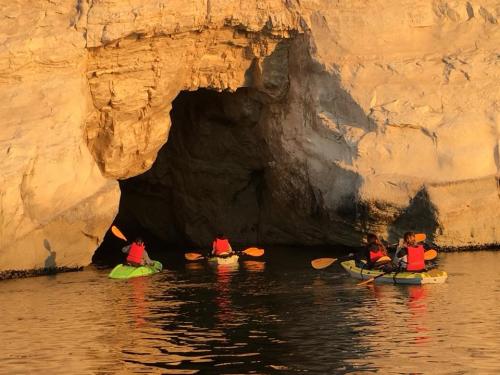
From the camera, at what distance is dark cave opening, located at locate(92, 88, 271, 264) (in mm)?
31641

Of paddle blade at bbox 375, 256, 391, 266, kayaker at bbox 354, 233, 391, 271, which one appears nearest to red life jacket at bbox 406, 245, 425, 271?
paddle blade at bbox 375, 256, 391, 266

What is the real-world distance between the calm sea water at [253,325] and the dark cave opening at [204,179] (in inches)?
346

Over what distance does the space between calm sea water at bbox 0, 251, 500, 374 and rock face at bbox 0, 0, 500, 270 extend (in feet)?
8.00

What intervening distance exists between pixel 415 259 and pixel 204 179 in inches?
556

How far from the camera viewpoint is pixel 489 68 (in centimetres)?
2681

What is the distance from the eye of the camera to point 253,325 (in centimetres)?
1597

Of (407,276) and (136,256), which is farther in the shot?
(136,256)

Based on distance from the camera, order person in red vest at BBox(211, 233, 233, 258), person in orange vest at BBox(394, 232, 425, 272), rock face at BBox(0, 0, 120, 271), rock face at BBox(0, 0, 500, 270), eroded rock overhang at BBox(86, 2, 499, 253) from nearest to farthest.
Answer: person in orange vest at BBox(394, 232, 425, 272) → rock face at BBox(0, 0, 120, 271) → rock face at BBox(0, 0, 500, 270) → eroded rock overhang at BBox(86, 2, 499, 253) → person in red vest at BBox(211, 233, 233, 258)

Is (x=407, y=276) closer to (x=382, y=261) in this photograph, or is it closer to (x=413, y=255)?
(x=413, y=255)

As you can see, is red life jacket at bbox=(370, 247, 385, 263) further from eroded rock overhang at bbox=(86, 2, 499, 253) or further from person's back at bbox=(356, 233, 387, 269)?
eroded rock overhang at bbox=(86, 2, 499, 253)

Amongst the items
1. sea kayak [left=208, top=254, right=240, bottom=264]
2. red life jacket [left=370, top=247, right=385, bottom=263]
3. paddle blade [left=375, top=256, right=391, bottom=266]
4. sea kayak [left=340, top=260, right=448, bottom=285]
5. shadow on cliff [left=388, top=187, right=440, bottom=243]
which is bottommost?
sea kayak [left=340, top=260, right=448, bottom=285]

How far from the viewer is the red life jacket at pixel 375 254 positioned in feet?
72.3

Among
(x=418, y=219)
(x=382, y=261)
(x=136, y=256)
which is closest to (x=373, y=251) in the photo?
(x=382, y=261)

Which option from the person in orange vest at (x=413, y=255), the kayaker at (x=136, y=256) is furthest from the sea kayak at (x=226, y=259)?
the person in orange vest at (x=413, y=255)
